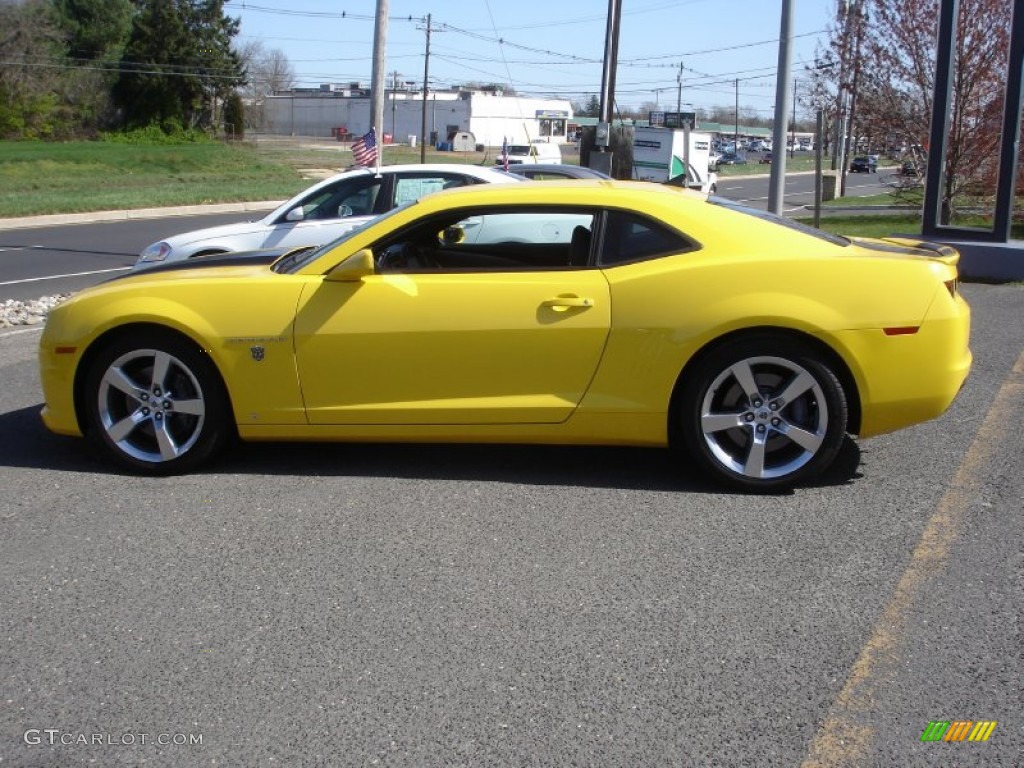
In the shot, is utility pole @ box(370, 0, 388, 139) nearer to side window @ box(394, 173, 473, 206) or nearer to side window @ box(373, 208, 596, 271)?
side window @ box(394, 173, 473, 206)

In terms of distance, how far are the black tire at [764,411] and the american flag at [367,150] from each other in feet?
48.7

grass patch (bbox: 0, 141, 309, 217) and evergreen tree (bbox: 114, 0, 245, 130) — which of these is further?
evergreen tree (bbox: 114, 0, 245, 130)

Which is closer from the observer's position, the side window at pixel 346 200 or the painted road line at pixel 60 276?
the side window at pixel 346 200

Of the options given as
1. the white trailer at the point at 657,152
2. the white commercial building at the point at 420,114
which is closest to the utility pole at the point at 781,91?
the white trailer at the point at 657,152

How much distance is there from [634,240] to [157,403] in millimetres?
2481

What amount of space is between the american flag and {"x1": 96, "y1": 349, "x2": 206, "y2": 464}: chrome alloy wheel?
14.1m

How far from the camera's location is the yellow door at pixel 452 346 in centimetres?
531

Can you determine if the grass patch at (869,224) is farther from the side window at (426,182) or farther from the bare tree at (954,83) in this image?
the side window at (426,182)

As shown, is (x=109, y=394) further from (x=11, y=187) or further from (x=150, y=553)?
(x=11, y=187)

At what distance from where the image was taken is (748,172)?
76062 millimetres

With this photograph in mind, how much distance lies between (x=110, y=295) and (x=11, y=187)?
34943 millimetres

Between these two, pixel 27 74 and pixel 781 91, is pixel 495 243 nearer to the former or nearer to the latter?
pixel 781 91

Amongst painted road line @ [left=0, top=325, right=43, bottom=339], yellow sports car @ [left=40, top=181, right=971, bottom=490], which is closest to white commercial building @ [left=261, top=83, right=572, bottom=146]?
painted road line @ [left=0, top=325, right=43, bottom=339]

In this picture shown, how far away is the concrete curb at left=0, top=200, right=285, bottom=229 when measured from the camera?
27109mm
